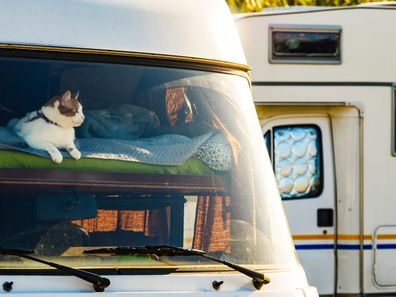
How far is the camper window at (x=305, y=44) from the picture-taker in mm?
9508

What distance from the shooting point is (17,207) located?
14.9ft

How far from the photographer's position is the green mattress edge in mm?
4625

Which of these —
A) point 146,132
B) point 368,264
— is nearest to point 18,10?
point 146,132

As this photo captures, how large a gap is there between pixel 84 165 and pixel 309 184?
5.18 meters

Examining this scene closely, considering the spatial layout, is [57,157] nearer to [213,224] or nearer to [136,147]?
[136,147]

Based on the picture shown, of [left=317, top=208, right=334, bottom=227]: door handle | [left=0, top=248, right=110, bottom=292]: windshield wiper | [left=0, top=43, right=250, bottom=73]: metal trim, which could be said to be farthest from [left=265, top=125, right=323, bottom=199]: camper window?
[left=0, top=248, right=110, bottom=292]: windshield wiper

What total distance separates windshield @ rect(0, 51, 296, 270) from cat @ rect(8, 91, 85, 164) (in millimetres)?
13

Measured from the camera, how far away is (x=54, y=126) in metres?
4.73

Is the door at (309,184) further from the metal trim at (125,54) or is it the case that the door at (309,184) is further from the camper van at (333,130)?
the metal trim at (125,54)

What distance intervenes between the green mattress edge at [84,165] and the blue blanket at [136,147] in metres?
0.02

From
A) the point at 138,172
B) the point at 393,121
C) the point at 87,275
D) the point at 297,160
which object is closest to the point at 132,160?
the point at 138,172

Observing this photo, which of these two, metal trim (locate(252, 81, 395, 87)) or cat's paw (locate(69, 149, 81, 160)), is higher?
metal trim (locate(252, 81, 395, 87))

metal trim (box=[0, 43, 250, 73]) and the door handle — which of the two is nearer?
metal trim (box=[0, 43, 250, 73])

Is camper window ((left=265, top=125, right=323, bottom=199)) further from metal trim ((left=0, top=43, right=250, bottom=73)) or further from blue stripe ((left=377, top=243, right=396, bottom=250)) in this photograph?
metal trim ((left=0, top=43, right=250, bottom=73))
